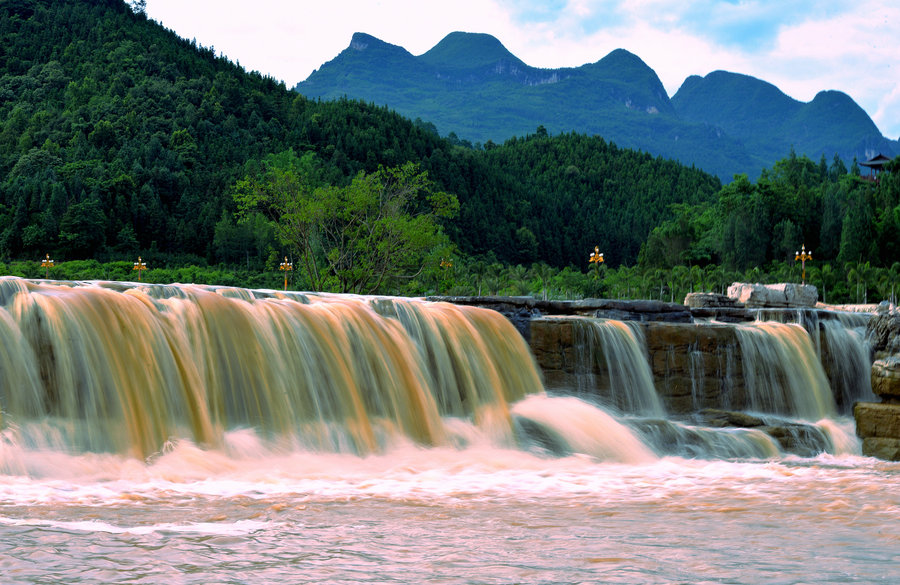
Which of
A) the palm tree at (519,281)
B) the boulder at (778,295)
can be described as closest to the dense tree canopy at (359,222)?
the boulder at (778,295)

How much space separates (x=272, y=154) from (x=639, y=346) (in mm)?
131738

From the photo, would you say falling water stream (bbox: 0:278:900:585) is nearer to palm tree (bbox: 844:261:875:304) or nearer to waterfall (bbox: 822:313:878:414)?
waterfall (bbox: 822:313:878:414)

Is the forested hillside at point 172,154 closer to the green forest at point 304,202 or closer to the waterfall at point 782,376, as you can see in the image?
the green forest at point 304,202

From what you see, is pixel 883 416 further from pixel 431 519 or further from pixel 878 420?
pixel 431 519

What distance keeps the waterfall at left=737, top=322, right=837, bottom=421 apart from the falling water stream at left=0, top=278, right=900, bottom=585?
9 centimetres

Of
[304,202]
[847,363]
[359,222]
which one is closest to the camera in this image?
[847,363]

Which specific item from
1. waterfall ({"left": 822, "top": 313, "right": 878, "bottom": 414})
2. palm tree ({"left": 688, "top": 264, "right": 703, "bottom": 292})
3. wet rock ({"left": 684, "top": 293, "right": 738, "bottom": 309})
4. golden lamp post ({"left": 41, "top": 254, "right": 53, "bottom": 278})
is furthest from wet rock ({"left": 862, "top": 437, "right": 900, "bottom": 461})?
palm tree ({"left": 688, "top": 264, "right": 703, "bottom": 292})

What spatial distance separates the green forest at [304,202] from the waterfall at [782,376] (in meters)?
27.7

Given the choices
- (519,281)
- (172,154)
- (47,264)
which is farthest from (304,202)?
(172,154)

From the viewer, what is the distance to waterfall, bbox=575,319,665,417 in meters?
16.7

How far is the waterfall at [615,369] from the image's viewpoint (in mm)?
16734

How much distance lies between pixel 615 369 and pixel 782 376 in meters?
4.22

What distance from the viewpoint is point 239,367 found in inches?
503

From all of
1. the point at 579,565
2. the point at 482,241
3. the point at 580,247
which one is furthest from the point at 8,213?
the point at 579,565
